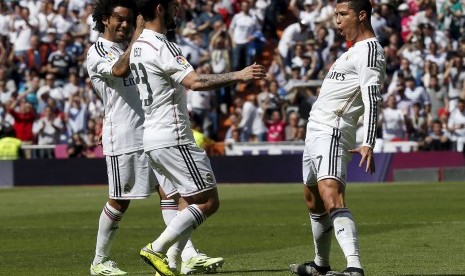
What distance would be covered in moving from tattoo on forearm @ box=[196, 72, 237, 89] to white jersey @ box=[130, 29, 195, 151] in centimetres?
31

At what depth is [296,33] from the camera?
32.2 meters

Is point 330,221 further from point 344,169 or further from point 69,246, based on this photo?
point 69,246

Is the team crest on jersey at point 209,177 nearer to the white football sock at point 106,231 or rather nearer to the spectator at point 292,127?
the white football sock at point 106,231

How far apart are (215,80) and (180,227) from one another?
125cm

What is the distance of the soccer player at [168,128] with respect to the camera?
33.5 feet

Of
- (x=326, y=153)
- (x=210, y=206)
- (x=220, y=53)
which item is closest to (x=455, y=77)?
(x=220, y=53)

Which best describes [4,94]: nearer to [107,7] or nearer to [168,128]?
[107,7]

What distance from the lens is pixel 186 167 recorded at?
33.7 ft

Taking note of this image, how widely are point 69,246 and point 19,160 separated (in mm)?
16038

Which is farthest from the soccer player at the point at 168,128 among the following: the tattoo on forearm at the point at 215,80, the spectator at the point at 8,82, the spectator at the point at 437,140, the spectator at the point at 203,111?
the spectator at the point at 8,82

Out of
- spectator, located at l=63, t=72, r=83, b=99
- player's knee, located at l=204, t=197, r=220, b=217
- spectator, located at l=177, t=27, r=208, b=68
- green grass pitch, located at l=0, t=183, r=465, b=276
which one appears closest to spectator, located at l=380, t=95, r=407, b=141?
green grass pitch, located at l=0, t=183, r=465, b=276

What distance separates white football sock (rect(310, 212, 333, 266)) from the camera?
1080 cm

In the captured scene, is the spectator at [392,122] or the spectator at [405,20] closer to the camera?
the spectator at [392,122]

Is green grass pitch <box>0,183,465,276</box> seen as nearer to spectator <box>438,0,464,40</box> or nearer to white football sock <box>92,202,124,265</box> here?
white football sock <box>92,202,124,265</box>
